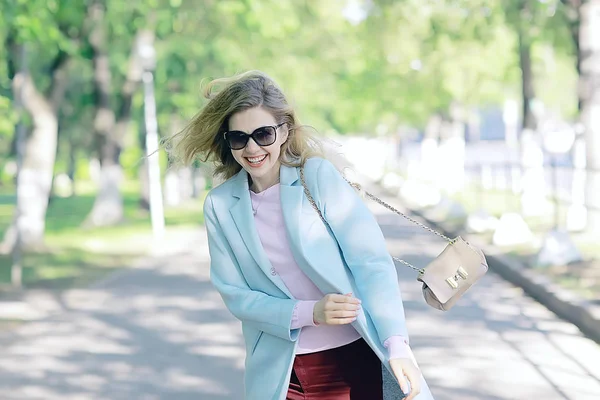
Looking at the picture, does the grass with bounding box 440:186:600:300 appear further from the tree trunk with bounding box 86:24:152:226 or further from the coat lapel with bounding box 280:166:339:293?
the tree trunk with bounding box 86:24:152:226

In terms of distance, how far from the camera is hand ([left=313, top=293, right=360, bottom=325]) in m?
3.09

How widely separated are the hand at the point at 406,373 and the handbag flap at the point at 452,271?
0.41m

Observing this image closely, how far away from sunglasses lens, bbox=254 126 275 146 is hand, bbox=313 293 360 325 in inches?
20.8

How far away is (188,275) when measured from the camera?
16.5 meters

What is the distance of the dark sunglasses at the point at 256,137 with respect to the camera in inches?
135

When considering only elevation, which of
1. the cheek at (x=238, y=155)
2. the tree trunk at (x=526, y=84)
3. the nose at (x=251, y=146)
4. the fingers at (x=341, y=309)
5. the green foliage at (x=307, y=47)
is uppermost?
the green foliage at (x=307, y=47)

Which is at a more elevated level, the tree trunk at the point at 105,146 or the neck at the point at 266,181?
the tree trunk at the point at 105,146

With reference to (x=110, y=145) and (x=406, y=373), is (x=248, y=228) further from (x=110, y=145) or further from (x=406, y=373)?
(x=110, y=145)

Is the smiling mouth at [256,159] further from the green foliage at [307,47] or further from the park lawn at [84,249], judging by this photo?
the park lawn at [84,249]

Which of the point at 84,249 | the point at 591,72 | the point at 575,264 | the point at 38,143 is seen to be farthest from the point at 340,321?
the point at 84,249

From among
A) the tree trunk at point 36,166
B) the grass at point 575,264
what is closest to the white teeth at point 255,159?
the grass at point 575,264

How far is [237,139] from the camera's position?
3445 millimetres

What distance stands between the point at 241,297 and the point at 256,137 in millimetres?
450

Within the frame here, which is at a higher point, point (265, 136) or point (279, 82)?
point (279, 82)
